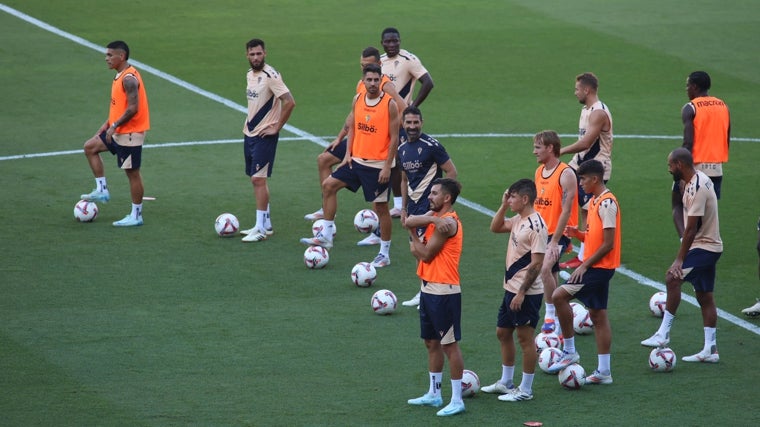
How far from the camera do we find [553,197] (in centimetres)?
1257

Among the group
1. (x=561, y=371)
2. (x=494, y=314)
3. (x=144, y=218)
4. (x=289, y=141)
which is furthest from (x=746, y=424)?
(x=289, y=141)

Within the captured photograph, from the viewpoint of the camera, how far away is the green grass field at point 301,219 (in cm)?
1117

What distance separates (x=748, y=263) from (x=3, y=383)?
9.44 metres

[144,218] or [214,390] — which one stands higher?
[144,218]

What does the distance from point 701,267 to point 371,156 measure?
5.04 m

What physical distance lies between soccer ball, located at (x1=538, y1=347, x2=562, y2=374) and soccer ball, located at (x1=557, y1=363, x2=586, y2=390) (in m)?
0.42

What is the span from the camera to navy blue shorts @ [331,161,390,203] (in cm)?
1554

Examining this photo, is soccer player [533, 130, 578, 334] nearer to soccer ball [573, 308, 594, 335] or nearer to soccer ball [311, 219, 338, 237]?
soccer ball [573, 308, 594, 335]

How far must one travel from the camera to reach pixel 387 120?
610 inches

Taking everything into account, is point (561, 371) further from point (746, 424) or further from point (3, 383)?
point (3, 383)

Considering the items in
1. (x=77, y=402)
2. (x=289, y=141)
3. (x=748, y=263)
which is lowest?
(x=77, y=402)

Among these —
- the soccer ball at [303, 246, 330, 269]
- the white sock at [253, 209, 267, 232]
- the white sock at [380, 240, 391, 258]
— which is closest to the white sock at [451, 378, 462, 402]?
the soccer ball at [303, 246, 330, 269]

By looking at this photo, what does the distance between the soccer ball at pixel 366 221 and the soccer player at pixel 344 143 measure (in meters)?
0.29

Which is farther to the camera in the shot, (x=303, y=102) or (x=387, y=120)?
(x=303, y=102)
